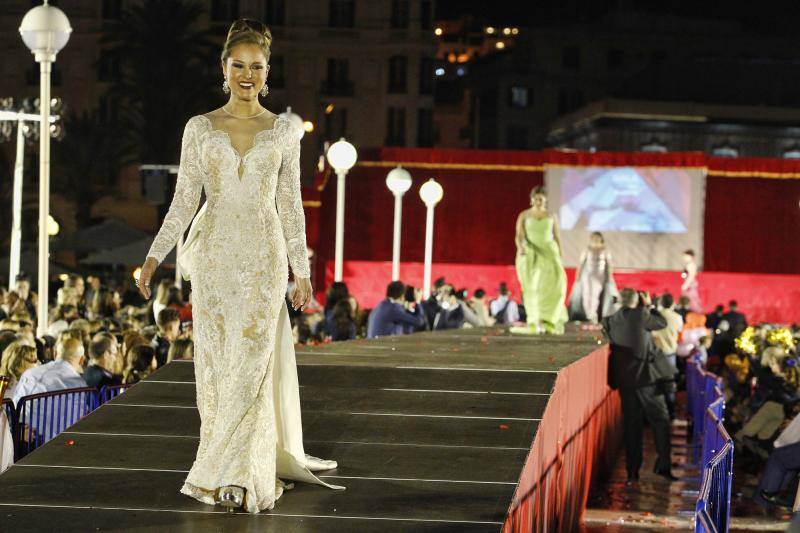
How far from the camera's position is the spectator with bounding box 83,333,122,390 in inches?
426

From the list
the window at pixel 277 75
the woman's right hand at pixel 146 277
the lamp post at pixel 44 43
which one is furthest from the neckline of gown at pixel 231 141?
the window at pixel 277 75

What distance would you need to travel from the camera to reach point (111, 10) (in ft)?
238

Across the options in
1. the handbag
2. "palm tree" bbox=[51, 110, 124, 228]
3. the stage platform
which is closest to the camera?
the stage platform

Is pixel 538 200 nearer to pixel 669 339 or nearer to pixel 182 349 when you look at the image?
pixel 669 339

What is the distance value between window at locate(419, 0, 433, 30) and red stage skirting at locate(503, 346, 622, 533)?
5871 cm

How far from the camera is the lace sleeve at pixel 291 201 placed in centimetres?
684

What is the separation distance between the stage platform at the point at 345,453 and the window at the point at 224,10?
63.9 m

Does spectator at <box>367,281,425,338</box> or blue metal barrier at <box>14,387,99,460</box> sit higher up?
spectator at <box>367,281,425,338</box>

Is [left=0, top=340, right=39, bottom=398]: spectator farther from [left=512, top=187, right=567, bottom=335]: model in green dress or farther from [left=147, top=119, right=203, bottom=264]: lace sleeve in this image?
[left=512, top=187, right=567, bottom=335]: model in green dress

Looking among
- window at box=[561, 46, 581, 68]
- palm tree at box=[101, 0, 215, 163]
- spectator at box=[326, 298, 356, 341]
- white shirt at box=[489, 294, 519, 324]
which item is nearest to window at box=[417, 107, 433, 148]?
palm tree at box=[101, 0, 215, 163]

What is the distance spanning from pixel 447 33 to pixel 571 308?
111 meters

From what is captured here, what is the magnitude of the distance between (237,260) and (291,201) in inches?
15.3

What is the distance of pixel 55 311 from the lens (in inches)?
656

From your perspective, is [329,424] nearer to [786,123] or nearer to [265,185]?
[265,185]
